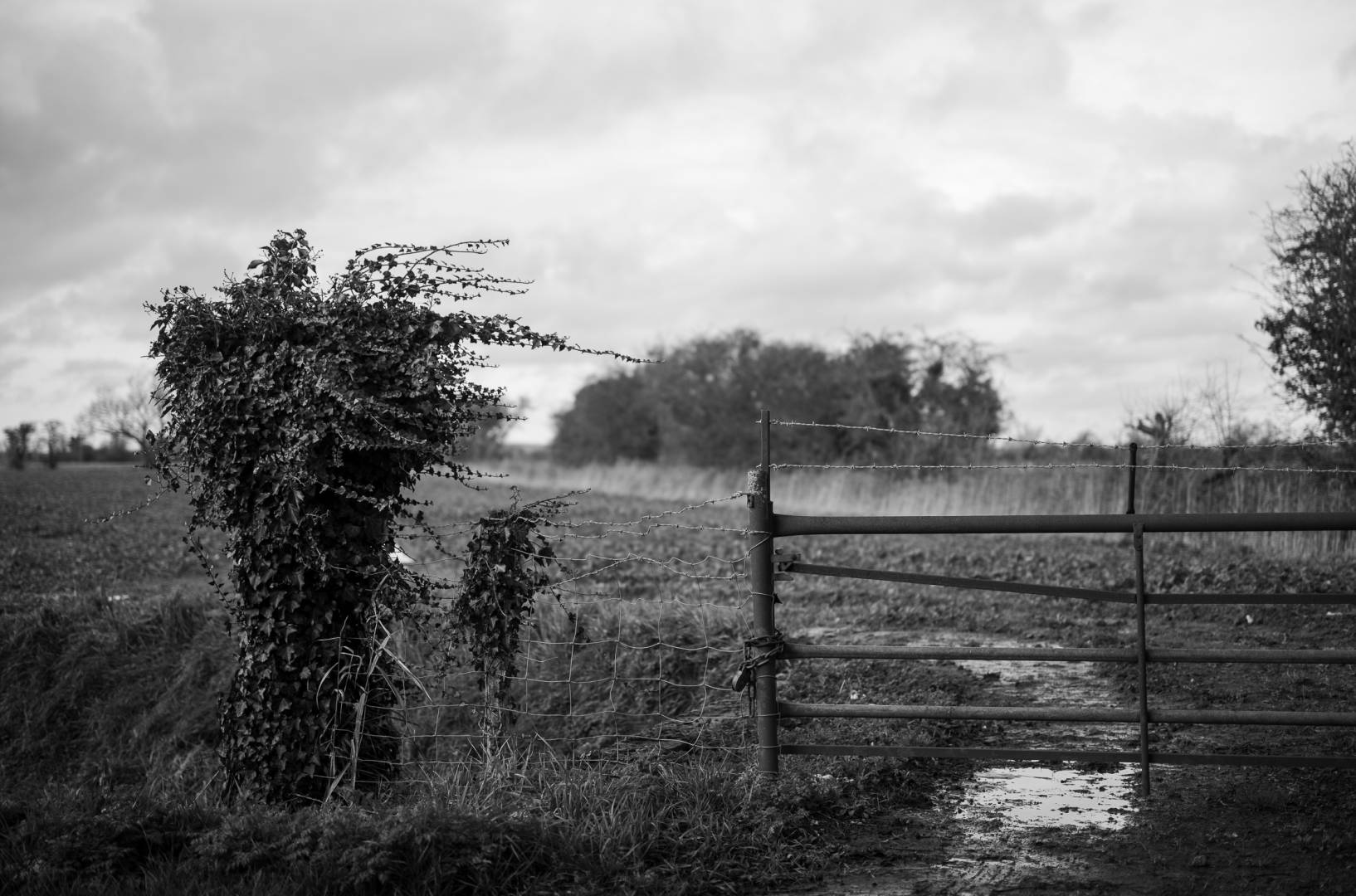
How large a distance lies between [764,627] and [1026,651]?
4.47ft

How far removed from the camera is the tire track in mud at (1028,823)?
14.7 feet

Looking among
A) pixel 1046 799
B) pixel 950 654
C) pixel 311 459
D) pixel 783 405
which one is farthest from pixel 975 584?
pixel 783 405

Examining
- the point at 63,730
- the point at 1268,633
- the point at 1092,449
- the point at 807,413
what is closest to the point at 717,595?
the point at 1268,633

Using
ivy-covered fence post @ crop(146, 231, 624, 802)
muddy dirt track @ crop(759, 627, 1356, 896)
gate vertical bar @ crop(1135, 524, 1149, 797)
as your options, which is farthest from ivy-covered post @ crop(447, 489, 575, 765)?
gate vertical bar @ crop(1135, 524, 1149, 797)

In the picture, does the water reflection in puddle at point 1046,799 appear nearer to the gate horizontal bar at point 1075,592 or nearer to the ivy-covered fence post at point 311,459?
the gate horizontal bar at point 1075,592

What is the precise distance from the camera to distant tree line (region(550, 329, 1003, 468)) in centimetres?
3244

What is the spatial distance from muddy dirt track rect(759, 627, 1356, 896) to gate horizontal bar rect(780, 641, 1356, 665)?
29.3 inches

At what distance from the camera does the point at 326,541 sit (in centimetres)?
624

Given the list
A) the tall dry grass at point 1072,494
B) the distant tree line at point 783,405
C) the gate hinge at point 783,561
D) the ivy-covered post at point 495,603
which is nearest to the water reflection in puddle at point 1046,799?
the gate hinge at point 783,561

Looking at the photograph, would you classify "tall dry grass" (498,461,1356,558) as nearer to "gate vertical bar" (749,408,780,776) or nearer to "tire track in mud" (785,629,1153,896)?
"tire track in mud" (785,629,1153,896)

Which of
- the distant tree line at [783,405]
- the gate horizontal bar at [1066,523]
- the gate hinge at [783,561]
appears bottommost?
the gate hinge at [783,561]

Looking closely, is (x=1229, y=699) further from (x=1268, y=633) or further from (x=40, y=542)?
(x=40, y=542)

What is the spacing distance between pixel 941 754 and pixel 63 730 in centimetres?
833

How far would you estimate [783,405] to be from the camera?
130ft
